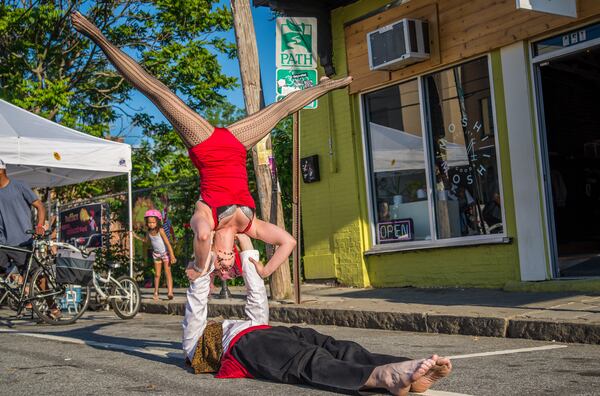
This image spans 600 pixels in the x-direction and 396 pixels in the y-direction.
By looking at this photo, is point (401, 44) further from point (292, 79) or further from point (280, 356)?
point (280, 356)

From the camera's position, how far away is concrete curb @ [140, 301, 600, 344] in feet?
22.5

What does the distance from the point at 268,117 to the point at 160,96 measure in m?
0.87

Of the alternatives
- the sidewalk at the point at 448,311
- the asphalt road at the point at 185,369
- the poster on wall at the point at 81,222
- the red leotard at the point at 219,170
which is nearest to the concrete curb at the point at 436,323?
the sidewalk at the point at 448,311

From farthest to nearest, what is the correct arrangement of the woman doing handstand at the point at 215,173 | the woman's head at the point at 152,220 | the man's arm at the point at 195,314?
the woman's head at the point at 152,220
the woman doing handstand at the point at 215,173
the man's arm at the point at 195,314

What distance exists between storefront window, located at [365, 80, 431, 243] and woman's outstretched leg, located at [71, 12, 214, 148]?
6618mm

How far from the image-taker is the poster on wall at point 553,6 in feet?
27.9

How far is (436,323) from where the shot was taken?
26.3ft

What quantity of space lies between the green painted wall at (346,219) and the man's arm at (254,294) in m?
5.62

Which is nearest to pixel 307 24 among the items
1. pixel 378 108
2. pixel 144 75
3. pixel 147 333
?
pixel 378 108

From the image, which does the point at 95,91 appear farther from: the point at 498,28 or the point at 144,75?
the point at 144,75

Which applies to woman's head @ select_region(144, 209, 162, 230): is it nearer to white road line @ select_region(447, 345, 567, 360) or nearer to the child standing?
the child standing

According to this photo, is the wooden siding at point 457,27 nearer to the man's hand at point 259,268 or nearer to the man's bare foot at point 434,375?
the man's hand at point 259,268

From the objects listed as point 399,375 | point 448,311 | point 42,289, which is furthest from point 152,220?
point 399,375

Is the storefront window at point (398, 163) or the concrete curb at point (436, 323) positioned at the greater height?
the storefront window at point (398, 163)
